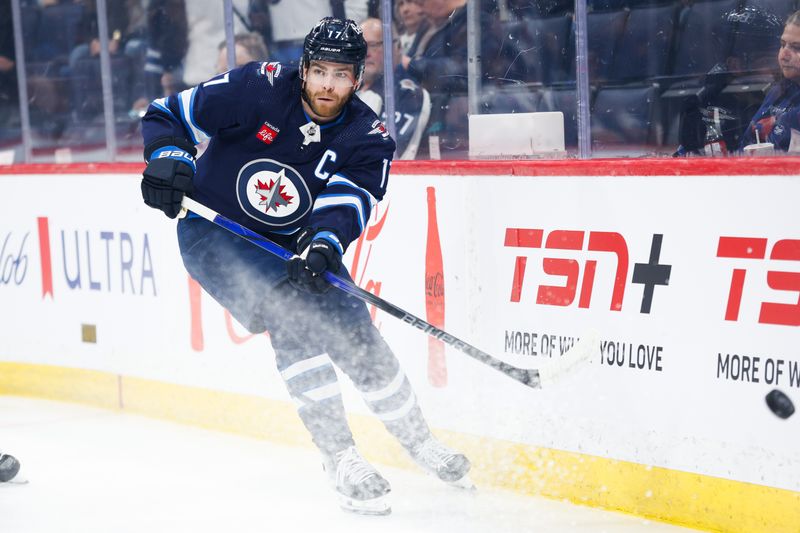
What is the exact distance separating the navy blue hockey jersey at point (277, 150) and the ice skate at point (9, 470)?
95 centimetres

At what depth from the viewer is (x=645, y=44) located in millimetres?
3018

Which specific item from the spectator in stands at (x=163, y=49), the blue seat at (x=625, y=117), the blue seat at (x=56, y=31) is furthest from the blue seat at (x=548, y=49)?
the blue seat at (x=56, y=31)

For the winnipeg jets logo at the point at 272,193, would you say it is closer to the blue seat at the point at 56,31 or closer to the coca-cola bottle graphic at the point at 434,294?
the coca-cola bottle graphic at the point at 434,294

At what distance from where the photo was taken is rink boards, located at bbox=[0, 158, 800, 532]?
2633mm

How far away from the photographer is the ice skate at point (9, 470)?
129 inches

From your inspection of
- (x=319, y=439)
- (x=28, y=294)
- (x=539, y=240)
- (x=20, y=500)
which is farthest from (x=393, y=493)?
(x=28, y=294)

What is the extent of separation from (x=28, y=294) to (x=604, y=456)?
105 inches

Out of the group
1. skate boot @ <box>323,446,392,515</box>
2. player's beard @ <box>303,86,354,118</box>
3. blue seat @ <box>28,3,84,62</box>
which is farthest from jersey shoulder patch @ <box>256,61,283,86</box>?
blue seat @ <box>28,3,84,62</box>

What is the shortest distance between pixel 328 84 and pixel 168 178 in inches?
17.8

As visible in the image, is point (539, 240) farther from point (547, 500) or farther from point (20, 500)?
point (20, 500)

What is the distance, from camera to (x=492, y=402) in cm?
326

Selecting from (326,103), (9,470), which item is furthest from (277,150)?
(9,470)

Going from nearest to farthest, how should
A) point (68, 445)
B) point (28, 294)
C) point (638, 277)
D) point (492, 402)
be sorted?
point (638, 277), point (492, 402), point (68, 445), point (28, 294)

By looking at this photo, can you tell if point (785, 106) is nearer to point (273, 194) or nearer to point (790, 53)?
point (790, 53)
